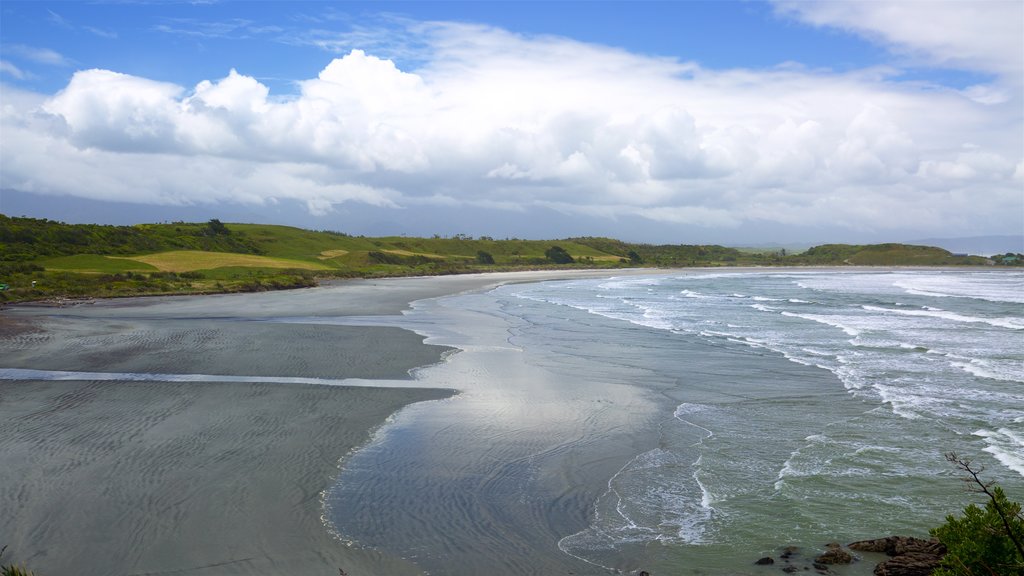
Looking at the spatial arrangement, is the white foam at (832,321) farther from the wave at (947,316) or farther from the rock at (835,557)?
the rock at (835,557)

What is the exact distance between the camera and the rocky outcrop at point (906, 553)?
7.02 metres

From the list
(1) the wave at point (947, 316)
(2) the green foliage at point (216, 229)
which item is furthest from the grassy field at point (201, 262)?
(1) the wave at point (947, 316)

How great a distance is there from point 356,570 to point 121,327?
26596 millimetres

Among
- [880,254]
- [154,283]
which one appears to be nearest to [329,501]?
[154,283]

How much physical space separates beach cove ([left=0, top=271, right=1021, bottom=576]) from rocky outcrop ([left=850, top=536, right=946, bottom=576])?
50 cm

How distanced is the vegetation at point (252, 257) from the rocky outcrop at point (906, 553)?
156 ft

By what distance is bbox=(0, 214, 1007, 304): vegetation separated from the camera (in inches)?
2122

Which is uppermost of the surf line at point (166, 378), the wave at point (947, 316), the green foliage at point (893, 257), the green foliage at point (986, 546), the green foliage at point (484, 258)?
the green foliage at point (893, 257)

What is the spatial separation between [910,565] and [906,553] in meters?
0.37

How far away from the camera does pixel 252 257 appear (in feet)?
271

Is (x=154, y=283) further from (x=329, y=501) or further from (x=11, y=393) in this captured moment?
(x=329, y=501)

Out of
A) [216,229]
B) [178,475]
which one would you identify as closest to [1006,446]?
[178,475]

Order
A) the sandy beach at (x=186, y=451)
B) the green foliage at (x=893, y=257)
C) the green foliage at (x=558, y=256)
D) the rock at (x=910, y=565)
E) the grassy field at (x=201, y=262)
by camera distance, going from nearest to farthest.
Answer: the rock at (x=910, y=565), the sandy beach at (x=186, y=451), the grassy field at (x=201, y=262), the green foliage at (x=558, y=256), the green foliage at (x=893, y=257)

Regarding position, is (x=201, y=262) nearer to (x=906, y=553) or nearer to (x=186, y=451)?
(x=186, y=451)
